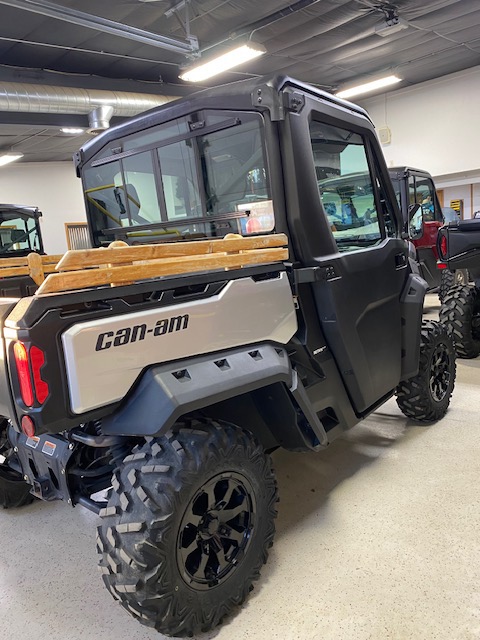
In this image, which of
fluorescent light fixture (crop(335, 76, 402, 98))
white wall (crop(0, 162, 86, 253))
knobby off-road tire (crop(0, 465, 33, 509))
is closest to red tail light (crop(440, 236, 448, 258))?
knobby off-road tire (crop(0, 465, 33, 509))

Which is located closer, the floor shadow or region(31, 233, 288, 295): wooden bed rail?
region(31, 233, 288, 295): wooden bed rail

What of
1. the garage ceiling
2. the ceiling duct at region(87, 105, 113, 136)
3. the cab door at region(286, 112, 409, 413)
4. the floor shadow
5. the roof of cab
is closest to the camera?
the roof of cab

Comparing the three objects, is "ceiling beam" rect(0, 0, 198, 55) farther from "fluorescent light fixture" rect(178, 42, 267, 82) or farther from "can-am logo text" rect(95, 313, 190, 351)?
"can-am logo text" rect(95, 313, 190, 351)

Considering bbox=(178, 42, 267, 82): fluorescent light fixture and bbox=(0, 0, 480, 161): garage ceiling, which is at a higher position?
bbox=(0, 0, 480, 161): garage ceiling

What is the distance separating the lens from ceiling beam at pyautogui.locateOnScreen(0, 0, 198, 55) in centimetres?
481

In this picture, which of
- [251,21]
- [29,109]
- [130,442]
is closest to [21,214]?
[29,109]

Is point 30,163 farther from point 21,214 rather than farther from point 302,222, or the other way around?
point 302,222

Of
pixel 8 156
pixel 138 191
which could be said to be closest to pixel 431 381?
pixel 138 191

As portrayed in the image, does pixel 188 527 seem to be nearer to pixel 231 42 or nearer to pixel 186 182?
pixel 186 182

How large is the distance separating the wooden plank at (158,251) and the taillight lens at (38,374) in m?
0.26

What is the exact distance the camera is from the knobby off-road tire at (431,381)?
10.6 ft

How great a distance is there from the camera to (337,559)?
7.00 ft

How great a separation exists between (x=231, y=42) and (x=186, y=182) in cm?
518

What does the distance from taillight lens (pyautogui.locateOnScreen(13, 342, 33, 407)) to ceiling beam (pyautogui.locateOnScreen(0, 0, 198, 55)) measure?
4.67 metres
